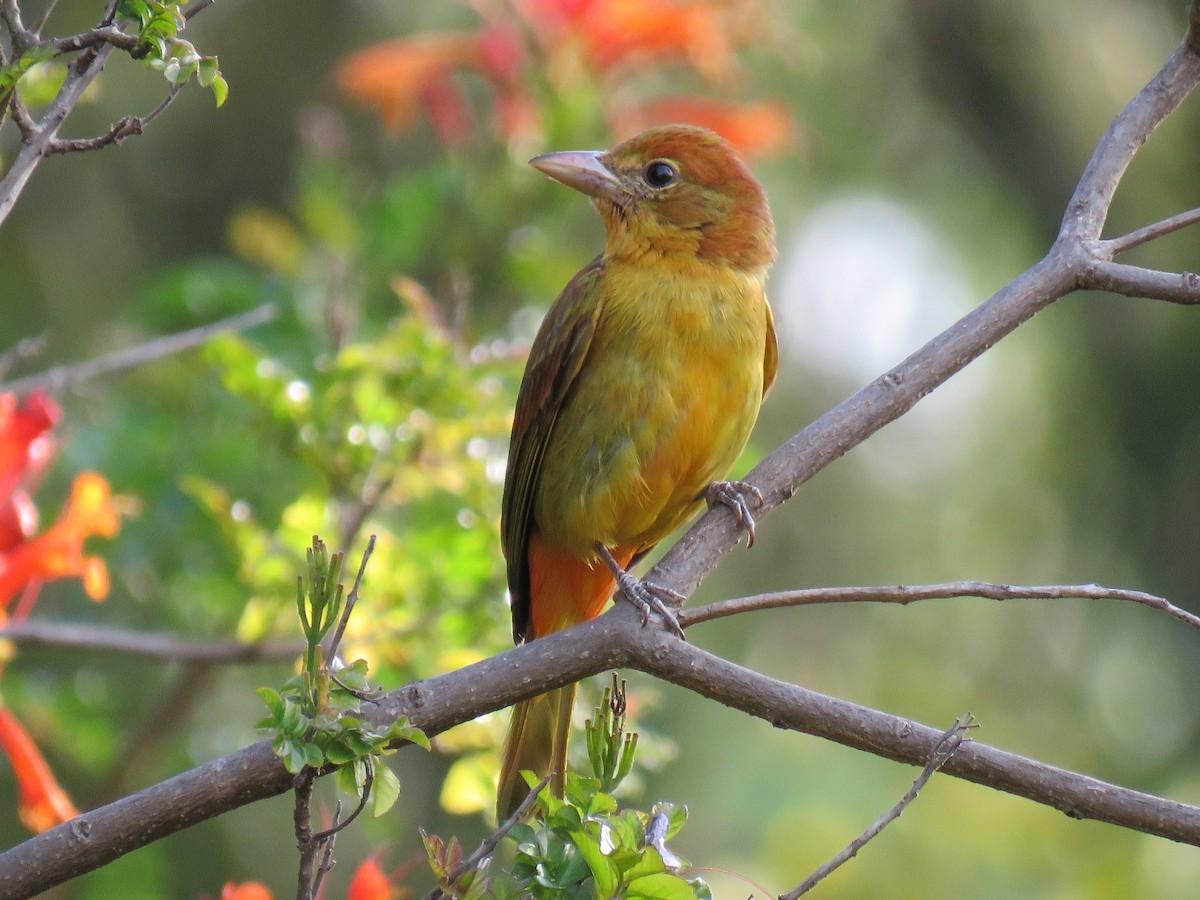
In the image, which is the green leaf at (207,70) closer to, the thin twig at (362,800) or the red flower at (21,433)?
the thin twig at (362,800)

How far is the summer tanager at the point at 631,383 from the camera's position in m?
3.17

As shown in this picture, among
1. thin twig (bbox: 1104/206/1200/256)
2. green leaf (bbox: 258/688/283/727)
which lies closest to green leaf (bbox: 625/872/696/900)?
green leaf (bbox: 258/688/283/727)

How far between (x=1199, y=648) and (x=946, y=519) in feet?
5.41

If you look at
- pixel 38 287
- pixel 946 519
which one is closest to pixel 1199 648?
pixel 946 519

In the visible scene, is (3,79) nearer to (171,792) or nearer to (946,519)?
(171,792)

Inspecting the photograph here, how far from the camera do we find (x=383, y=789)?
1.78m

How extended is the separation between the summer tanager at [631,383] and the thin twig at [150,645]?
0.57 m

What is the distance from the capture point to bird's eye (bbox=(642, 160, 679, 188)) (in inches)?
141

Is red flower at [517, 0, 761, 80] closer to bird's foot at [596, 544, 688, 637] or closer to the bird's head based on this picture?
the bird's head

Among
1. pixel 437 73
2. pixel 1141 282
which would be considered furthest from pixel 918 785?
pixel 437 73

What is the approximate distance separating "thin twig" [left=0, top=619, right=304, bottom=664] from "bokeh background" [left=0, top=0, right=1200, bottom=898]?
115 millimetres

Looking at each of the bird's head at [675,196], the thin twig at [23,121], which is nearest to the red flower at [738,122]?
the bird's head at [675,196]

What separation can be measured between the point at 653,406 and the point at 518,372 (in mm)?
516

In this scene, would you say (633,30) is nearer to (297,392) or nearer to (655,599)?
(297,392)
